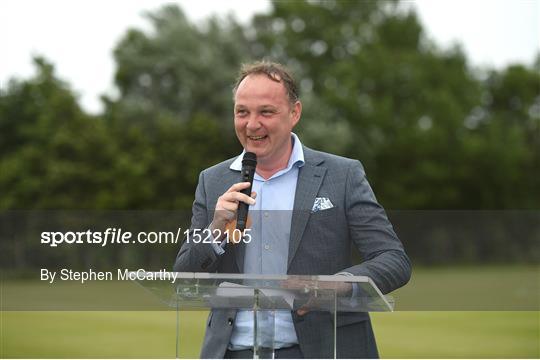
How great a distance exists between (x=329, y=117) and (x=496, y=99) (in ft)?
45.9

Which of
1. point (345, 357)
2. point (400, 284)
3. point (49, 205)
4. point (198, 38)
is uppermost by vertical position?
point (198, 38)

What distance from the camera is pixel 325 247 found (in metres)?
4.19

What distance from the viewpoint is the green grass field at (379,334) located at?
47.6 feet

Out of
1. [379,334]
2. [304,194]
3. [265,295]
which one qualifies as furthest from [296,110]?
[379,334]

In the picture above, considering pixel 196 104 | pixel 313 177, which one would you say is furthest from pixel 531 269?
pixel 196 104

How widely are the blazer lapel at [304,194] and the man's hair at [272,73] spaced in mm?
306

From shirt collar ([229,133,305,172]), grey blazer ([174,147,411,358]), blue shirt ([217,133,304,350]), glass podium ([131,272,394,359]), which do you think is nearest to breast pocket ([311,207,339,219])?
grey blazer ([174,147,411,358])

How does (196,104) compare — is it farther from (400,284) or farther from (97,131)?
(400,284)

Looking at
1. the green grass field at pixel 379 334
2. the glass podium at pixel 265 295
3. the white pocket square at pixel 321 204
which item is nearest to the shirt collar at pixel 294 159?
the white pocket square at pixel 321 204

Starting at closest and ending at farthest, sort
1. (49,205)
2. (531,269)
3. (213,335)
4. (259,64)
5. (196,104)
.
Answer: (213,335)
(259,64)
(531,269)
(49,205)
(196,104)

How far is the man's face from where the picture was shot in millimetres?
4207

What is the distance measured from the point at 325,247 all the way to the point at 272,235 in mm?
239

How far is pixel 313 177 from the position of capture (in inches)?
169

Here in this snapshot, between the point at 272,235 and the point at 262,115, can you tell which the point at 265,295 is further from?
the point at 262,115
